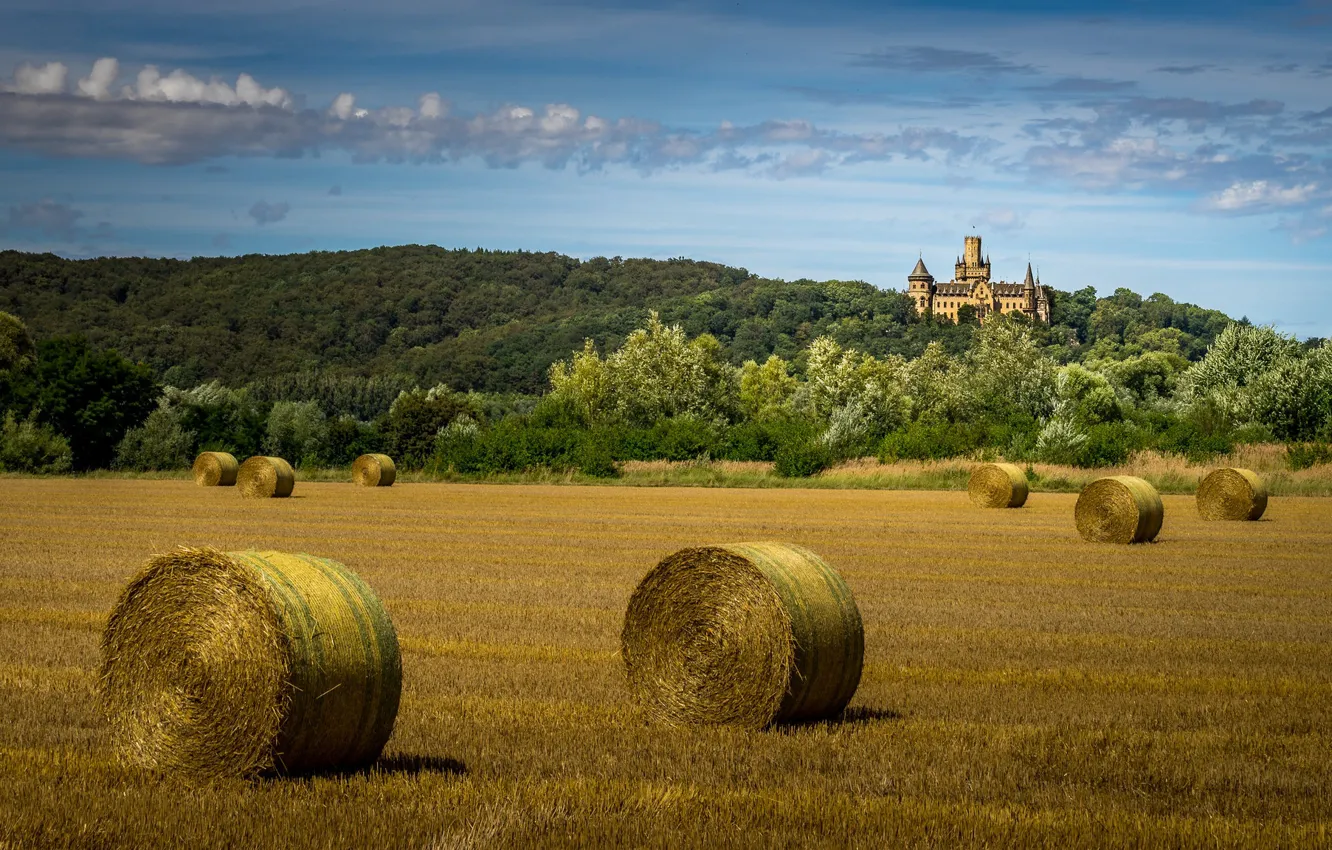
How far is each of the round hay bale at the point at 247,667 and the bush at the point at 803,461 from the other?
46639 mm


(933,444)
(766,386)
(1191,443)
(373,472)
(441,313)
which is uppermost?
(441,313)

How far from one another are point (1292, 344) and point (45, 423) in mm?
64353

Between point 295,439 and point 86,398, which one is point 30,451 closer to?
Result: point 86,398

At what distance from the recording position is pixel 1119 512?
2833 centimetres

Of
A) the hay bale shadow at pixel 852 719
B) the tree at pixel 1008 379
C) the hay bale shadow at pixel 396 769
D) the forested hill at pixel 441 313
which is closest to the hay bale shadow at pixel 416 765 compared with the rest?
the hay bale shadow at pixel 396 769

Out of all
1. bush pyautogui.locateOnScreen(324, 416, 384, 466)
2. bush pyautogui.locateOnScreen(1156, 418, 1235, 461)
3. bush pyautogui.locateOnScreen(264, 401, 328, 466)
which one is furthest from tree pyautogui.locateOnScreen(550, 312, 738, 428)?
bush pyautogui.locateOnScreen(1156, 418, 1235, 461)

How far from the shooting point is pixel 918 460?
182 ft

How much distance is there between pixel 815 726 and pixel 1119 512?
1904 cm

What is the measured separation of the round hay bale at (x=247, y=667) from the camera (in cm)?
888

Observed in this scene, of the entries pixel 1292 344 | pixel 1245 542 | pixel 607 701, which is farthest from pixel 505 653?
pixel 1292 344

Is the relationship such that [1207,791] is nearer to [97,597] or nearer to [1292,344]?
[97,597]

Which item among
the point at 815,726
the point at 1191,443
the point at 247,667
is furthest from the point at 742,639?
the point at 1191,443

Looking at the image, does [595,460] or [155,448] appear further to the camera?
[155,448]

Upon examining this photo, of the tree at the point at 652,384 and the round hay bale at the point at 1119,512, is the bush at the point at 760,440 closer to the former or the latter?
the tree at the point at 652,384
